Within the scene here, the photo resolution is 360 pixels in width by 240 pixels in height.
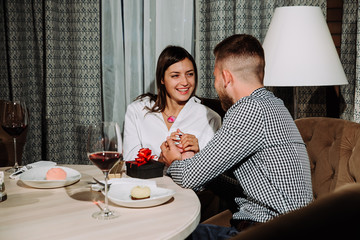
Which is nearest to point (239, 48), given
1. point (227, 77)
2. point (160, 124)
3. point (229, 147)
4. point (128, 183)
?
point (227, 77)

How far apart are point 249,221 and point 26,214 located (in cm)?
85

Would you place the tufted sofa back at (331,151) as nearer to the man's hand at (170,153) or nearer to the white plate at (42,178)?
the man's hand at (170,153)

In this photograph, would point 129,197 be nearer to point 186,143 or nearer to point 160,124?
point 186,143

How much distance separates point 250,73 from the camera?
1683 millimetres

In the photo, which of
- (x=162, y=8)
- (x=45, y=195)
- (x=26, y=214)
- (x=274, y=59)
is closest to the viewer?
(x=26, y=214)

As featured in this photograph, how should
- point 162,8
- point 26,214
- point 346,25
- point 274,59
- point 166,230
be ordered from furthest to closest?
point 162,8 → point 346,25 → point 274,59 → point 26,214 → point 166,230

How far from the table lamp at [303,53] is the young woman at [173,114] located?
49cm

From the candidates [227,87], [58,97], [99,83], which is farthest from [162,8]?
[227,87]

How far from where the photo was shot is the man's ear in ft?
5.57

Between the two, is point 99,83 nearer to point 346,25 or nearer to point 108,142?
point 346,25

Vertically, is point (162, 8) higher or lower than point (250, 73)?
higher

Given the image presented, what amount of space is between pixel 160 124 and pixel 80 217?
1.37m

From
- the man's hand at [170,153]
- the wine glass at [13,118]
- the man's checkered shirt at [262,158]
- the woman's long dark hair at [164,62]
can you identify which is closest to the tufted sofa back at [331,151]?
the man's checkered shirt at [262,158]

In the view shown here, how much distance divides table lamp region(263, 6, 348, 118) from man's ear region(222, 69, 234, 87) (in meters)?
0.61
